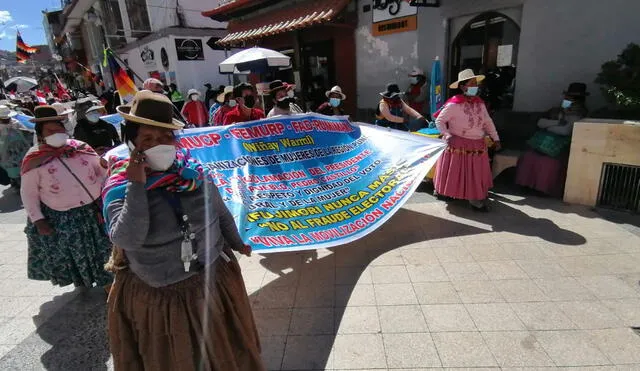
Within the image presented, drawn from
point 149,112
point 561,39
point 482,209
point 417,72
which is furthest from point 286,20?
point 149,112

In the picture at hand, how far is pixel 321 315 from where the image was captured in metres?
3.21

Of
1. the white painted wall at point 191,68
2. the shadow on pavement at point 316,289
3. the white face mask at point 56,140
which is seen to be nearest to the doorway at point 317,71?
the white painted wall at point 191,68

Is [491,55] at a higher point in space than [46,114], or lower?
higher

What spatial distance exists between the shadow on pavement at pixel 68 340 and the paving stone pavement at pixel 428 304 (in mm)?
12

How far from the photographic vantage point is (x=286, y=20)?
10.2 meters

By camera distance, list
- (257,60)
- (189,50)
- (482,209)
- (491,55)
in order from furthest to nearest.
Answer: (189,50) → (257,60) → (491,55) → (482,209)

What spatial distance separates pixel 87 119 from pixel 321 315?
381 cm

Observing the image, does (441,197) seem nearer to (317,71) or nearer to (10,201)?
(317,71)

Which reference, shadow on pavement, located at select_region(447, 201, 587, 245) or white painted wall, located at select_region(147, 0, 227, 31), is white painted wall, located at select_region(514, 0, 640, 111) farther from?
white painted wall, located at select_region(147, 0, 227, 31)

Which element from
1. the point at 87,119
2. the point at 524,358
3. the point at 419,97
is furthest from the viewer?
the point at 419,97

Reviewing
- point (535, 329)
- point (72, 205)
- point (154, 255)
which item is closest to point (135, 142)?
point (154, 255)

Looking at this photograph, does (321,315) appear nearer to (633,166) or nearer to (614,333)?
(614,333)

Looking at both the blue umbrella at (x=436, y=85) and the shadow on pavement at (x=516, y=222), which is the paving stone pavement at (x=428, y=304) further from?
the blue umbrella at (x=436, y=85)

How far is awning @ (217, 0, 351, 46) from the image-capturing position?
8875 millimetres
